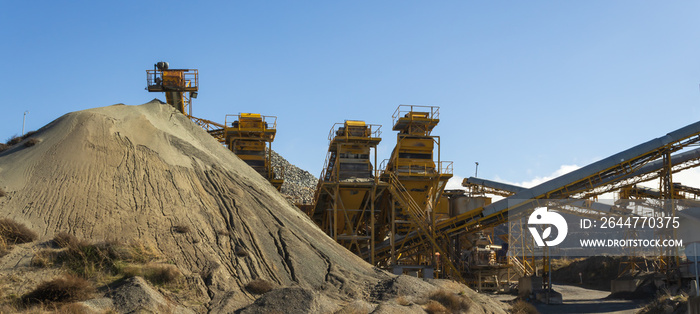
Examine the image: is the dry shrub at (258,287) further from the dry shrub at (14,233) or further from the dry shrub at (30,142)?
the dry shrub at (30,142)

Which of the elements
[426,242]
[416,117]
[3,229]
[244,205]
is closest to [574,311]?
[426,242]

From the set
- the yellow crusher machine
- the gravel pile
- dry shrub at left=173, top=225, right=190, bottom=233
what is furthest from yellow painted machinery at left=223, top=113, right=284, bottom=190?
the gravel pile

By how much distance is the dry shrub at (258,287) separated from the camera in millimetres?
21688

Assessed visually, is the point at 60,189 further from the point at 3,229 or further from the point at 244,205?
the point at 244,205

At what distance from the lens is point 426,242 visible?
39438 mm

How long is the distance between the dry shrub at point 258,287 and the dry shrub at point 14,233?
7449 mm

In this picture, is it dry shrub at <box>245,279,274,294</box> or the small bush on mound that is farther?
dry shrub at <box>245,279,274,294</box>

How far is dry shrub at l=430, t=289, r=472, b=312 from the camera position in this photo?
22969mm

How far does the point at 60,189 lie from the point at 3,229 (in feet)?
12.4

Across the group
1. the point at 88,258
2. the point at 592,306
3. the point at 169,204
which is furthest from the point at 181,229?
the point at 592,306

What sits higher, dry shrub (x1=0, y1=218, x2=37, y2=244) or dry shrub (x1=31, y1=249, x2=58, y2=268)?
dry shrub (x1=0, y1=218, x2=37, y2=244)

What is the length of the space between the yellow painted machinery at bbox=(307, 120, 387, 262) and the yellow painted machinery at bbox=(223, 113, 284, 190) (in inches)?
155

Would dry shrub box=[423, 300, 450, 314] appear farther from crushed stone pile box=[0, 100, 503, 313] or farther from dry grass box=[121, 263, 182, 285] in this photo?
dry grass box=[121, 263, 182, 285]

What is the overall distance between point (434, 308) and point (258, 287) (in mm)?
5879
